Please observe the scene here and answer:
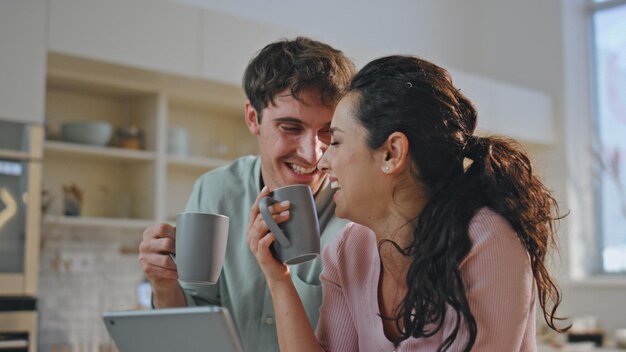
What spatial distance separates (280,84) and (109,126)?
2.52m

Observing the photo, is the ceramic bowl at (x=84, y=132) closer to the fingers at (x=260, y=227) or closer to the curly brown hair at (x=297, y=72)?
the curly brown hair at (x=297, y=72)

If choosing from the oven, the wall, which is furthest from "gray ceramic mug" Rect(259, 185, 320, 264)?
the wall

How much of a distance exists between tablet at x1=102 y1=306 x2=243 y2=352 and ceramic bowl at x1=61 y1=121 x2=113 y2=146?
286 centimetres

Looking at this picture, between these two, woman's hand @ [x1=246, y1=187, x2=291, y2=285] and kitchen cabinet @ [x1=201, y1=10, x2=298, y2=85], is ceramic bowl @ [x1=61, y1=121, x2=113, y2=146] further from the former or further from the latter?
woman's hand @ [x1=246, y1=187, x2=291, y2=285]

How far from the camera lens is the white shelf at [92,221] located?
3875 millimetres

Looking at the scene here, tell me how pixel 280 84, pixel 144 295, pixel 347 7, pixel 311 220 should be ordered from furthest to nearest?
pixel 347 7 < pixel 144 295 < pixel 280 84 < pixel 311 220

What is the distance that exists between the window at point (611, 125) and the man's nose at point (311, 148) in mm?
4621

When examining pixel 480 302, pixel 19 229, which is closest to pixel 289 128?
pixel 480 302

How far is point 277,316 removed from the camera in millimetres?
1463

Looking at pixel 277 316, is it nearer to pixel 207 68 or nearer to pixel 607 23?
pixel 207 68

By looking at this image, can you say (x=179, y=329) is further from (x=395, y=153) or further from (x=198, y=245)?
(x=395, y=153)

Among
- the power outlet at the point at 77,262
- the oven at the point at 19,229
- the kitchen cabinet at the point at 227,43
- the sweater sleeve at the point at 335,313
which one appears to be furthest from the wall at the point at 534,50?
the sweater sleeve at the point at 335,313

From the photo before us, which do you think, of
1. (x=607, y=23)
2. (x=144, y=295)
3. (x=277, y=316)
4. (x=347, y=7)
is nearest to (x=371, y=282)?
(x=277, y=316)

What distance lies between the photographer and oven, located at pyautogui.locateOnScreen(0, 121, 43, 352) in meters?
3.26
